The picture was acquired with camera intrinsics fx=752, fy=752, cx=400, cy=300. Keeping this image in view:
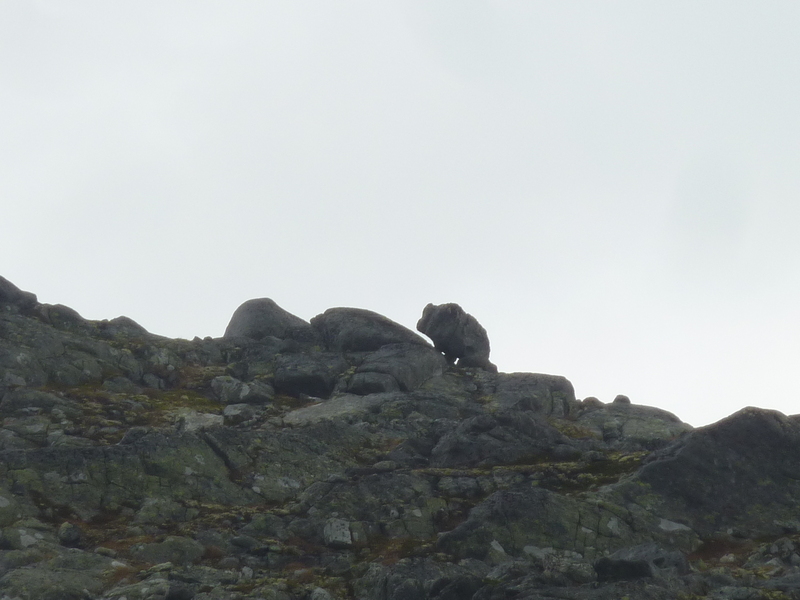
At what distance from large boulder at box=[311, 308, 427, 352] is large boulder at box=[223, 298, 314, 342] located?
1.44 meters

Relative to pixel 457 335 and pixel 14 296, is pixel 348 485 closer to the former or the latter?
pixel 457 335

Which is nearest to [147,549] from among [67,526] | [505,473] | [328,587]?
[67,526]

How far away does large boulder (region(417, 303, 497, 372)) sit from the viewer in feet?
194

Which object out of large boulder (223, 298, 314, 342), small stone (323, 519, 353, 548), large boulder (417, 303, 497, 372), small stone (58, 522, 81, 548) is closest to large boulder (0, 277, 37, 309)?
large boulder (223, 298, 314, 342)

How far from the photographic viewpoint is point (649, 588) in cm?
2077

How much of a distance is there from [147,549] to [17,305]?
3254cm

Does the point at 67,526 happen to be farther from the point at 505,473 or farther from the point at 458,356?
the point at 458,356

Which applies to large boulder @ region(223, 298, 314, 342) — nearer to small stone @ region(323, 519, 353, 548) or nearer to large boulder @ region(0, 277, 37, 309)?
large boulder @ region(0, 277, 37, 309)

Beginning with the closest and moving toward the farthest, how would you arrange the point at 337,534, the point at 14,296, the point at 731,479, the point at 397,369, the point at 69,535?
the point at 69,535 < the point at 337,534 < the point at 731,479 < the point at 397,369 < the point at 14,296

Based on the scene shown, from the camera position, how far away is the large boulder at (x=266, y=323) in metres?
58.8

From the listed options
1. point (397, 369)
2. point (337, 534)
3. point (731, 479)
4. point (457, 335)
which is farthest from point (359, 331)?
point (731, 479)

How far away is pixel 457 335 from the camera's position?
5931cm

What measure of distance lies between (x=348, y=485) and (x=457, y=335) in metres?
27.8

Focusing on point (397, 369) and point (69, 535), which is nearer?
point (69, 535)
